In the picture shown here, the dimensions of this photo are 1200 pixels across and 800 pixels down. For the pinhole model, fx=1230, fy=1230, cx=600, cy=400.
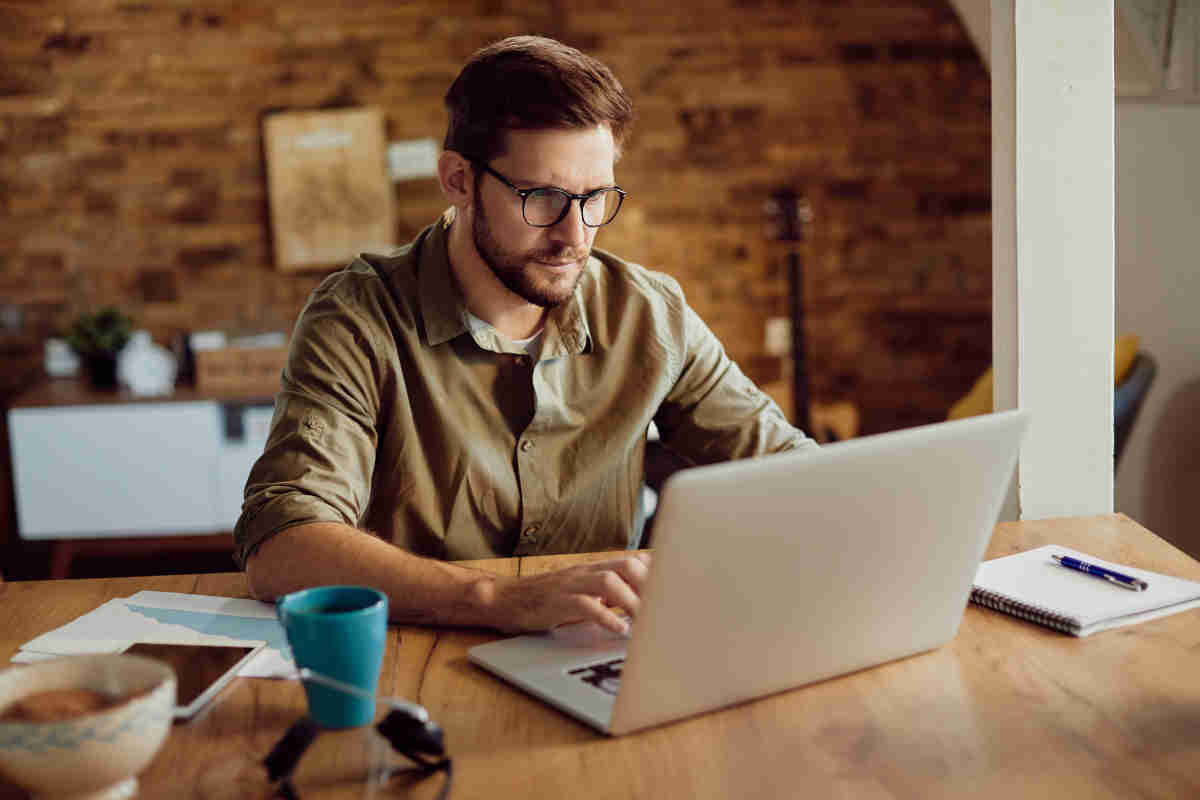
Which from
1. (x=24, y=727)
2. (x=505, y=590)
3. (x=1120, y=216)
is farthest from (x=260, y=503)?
(x=1120, y=216)

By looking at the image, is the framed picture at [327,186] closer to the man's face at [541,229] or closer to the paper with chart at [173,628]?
the man's face at [541,229]

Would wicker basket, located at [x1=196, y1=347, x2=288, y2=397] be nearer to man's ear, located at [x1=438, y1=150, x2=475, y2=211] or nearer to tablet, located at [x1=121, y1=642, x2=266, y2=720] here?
man's ear, located at [x1=438, y1=150, x2=475, y2=211]

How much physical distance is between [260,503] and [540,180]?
0.56m

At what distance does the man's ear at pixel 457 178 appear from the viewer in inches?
68.7

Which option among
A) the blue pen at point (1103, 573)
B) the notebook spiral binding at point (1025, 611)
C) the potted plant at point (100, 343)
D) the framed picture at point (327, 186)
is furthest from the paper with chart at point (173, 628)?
the framed picture at point (327, 186)

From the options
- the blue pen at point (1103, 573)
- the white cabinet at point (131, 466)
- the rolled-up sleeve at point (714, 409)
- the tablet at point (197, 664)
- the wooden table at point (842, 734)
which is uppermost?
the rolled-up sleeve at point (714, 409)

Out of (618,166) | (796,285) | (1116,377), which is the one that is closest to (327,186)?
(618,166)

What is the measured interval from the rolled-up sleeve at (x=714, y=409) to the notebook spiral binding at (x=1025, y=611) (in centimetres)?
55

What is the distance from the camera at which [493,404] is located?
1778 millimetres

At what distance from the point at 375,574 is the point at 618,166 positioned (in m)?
3.47

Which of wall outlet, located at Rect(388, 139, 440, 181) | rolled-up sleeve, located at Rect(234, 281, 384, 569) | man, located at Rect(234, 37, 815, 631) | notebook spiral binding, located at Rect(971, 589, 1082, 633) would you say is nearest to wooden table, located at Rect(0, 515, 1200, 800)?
notebook spiral binding, located at Rect(971, 589, 1082, 633)

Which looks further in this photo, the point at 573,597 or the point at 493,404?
the point at 493,404

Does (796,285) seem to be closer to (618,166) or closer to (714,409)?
→ (618,166)

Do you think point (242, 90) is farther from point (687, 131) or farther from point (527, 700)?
point (527, 700)
